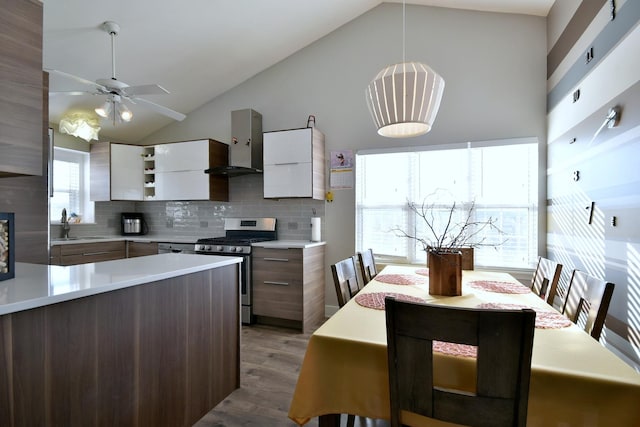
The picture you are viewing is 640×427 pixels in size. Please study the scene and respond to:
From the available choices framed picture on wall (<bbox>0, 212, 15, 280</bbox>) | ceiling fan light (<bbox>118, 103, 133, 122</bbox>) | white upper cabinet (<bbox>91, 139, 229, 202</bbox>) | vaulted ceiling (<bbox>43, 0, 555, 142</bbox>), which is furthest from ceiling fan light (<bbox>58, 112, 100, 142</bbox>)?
framed picture on wall (<bbox>0, 212, 15, 280</bbox>)

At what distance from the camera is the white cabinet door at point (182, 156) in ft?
13.2

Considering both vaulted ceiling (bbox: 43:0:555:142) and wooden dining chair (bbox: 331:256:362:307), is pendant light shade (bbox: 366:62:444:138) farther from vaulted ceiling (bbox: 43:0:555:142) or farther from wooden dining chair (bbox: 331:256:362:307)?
vaulted ceiling (bbox: 43:0:555:142)

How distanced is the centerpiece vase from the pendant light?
0.78 metres

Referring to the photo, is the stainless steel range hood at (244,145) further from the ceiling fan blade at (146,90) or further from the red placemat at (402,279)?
the red placemat at (402,279)

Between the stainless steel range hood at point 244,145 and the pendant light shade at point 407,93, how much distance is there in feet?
7.81

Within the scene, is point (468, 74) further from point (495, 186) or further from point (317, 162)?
point (317, 162)

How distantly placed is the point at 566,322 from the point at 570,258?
4.85 feet

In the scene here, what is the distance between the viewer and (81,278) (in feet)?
4.64

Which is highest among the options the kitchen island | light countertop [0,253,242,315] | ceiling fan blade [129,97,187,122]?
ceiling fan blade [129,97,187,122]

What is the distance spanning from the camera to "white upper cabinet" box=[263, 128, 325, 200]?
3.61 m

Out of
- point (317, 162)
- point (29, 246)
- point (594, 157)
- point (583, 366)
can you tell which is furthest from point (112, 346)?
point (594, 157)

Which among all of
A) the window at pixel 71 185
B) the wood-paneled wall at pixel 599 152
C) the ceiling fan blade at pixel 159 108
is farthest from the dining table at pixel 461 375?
the window at pixel 71 185

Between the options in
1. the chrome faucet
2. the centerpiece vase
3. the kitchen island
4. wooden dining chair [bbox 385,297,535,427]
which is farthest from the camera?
the chrome faucet

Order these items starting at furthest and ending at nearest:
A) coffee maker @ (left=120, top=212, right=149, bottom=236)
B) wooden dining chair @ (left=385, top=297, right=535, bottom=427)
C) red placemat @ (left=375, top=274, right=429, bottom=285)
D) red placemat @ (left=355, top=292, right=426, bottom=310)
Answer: coffee maker @ (left=120, top=212, right=149, bottom=236), red placemat @ (left=375, top=274, right=429, bottom=285), red placemat @ (left=355, top=292, right=426, bottom=310), wooden dining chair @ (left=385, top=297, right=535, bottom=427)
